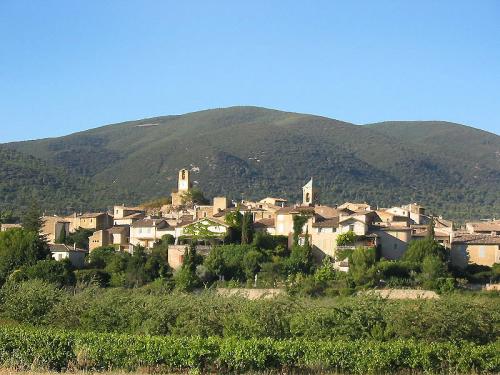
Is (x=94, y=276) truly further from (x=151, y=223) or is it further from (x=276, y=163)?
(x=276, y=163)

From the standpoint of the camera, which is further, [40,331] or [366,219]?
[366,219]

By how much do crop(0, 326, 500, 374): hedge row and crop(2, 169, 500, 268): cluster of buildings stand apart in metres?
24.0

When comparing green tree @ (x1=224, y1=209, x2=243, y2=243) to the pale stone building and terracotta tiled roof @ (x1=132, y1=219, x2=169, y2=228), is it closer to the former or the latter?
terracotta tiled roof @ (x1=132, y1=219, x2=169, y2=228)

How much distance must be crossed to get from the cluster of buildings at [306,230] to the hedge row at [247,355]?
78.6ft

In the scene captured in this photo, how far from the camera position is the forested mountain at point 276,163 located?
108562 mm

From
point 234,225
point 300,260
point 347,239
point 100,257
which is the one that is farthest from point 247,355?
point 100,257

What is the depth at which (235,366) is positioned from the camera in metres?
23.1

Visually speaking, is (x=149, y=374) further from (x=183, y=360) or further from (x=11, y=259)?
(x=11, y=259)

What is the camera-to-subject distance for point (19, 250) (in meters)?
49.1

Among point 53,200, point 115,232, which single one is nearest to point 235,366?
point 115,232

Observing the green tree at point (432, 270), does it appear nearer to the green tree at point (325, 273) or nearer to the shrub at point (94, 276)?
the green tree at point (325, 273)

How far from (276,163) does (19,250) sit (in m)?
80.2

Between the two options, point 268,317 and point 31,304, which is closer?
point 268,317

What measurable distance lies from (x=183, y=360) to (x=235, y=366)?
1282 millimetres
